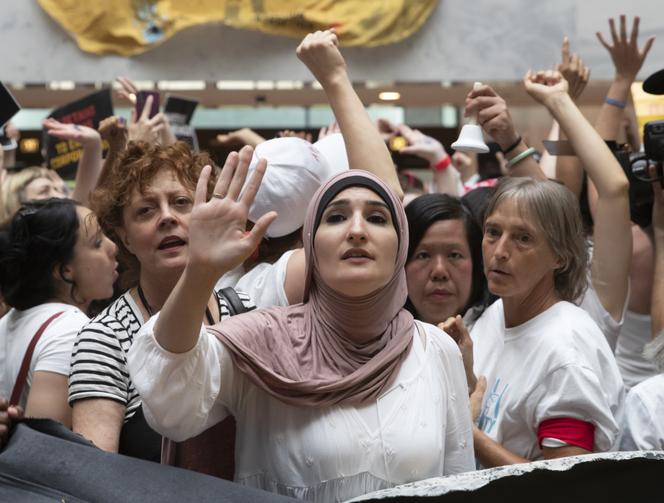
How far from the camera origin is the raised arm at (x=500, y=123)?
3.22 m

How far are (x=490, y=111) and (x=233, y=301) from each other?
4.09ft

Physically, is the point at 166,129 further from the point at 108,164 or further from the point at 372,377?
the point at 372,377

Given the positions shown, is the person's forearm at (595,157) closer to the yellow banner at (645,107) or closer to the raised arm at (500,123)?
the raised arm at (500,123)

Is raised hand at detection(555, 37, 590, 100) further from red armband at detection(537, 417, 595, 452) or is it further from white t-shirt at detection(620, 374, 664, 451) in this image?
red armband at detection(537, 417, 595, 452)

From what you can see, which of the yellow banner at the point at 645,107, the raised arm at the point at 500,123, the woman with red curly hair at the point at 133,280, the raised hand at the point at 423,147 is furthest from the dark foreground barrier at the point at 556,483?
the yellow banner at the point at 645,107

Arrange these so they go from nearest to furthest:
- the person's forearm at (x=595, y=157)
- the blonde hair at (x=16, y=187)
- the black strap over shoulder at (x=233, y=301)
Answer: the black strap over shoulder at (x=233, y=301) < the person's forearm at (x=595, y=157) < the blonde hair at (x=16, y=187)

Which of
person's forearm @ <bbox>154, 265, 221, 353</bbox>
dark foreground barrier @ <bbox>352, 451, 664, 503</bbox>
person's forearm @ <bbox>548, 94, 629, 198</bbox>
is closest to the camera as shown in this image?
dark foreground barrier @ <bbox>352, 451, 664, 503</bbox>

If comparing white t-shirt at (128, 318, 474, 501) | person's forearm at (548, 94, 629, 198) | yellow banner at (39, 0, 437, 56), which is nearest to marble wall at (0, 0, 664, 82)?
yellow banner at (39, 0, 437, 56)

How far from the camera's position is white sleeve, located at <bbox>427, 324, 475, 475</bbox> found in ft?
6.86

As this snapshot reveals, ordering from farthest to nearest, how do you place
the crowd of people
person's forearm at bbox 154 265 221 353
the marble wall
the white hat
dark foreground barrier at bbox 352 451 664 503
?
the marble wall
the white hat
the crowd of people
person's forearm at bbox 154 265 221 353
dark foreground barrier at bbox 352 451 664 503

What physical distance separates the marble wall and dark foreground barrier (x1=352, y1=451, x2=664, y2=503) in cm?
594

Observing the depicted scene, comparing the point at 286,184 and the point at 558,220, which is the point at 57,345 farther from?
the point at 558,220

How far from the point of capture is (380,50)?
752 cm

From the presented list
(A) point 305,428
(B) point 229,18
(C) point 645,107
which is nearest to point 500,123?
(A) point 305,428
